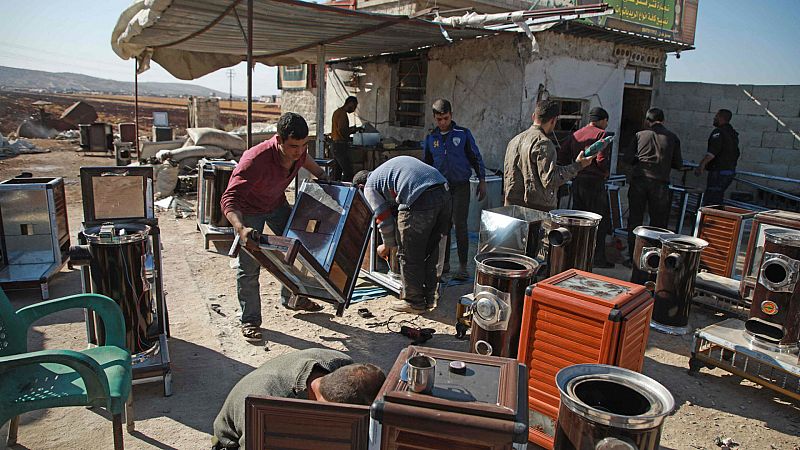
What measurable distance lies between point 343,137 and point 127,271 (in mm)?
6769

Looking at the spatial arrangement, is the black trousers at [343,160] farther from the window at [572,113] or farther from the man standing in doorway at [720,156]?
the man standing in doorway at [720,156]

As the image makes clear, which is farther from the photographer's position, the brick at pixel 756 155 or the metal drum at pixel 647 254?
the brick at pixel 756 155

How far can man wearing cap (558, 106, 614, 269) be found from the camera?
635cm

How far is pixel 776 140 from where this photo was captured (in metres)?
9.28

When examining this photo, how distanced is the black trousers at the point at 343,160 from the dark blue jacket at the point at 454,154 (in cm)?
432

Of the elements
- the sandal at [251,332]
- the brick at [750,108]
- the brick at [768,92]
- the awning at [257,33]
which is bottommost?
the sandal at [251,332]

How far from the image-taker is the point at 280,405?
5.95 feet

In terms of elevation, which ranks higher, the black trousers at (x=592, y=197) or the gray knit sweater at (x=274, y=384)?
the black trousers at (x=592, y=197)

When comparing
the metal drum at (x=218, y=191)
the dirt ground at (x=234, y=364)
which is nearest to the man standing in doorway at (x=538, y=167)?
the dirt ground at (x=234, y=364)

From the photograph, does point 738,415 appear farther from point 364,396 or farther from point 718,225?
point 364,396

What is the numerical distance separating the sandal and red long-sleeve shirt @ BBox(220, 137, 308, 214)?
947 mm

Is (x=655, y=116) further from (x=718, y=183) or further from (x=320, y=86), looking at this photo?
(x=320, y=86)

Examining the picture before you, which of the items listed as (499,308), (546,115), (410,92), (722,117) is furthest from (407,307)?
(410,92)

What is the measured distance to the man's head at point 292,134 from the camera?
3896 mm
